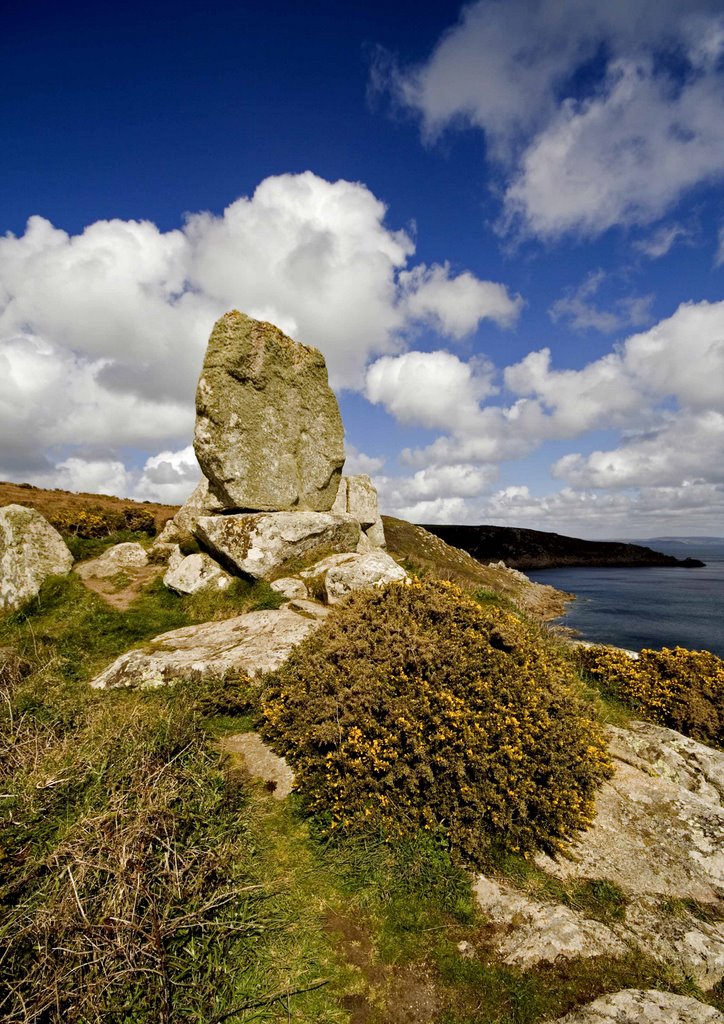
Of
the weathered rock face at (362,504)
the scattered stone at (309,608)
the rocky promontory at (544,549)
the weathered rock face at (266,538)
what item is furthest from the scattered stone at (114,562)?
the rocky promontory at (544,549)

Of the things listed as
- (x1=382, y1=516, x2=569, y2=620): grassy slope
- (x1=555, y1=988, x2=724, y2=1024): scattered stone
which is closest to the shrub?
(x1=555, y1=988, x2=724, y2=1024): scattered stone

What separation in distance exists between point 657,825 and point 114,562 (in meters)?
15.1

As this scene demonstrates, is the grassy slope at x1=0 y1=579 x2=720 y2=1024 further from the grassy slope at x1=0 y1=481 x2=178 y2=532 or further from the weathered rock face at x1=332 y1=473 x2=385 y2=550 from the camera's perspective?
the grassy slope at x1=0 y1=481 x2=178 y2=532

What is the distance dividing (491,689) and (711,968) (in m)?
3.17

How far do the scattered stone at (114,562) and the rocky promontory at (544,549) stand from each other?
71477 mm

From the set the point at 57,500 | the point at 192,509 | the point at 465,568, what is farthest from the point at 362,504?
the point at 57,500

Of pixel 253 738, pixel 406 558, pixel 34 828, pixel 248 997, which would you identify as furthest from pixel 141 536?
pixel 248 997

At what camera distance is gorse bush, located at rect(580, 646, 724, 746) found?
8992 mm

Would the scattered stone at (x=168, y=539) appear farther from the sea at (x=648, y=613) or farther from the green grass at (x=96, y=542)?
the sea at (x=648, y=613)

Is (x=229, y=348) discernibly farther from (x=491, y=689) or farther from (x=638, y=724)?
(x=638, y=724)

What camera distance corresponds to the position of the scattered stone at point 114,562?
47.1ft

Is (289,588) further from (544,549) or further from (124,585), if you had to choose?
(544,549)

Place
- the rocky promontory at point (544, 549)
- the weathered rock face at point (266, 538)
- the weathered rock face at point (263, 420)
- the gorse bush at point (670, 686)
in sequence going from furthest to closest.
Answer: the rocky promontory at point (544, 549) < the weathered rock face at point (263, 420) < the weathered rock face at point (266, 538) < the gorse bush at point (670, 686)

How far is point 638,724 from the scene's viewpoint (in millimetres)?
8141
